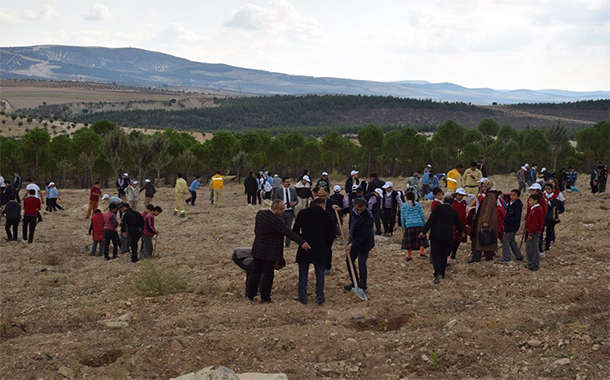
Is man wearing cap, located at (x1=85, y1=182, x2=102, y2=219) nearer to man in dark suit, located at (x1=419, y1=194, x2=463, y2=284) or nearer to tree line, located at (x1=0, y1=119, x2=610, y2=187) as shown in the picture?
man in dark suit, located at (x1=419, y1=194, x2=463, y2=284)

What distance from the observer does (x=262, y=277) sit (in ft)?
28.7

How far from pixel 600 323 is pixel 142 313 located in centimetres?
625

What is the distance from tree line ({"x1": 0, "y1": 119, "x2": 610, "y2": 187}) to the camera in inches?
1640

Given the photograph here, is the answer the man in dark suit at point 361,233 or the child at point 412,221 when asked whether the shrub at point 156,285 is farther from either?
the child at point 412,221

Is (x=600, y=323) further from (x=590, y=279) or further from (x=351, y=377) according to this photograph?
(x=351, y=377)

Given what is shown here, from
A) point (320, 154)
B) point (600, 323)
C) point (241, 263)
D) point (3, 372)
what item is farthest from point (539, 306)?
point (320, 154)

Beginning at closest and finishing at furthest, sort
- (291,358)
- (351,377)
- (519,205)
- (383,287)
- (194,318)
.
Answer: (351,377), (291,358), (194,318), (383,287), (519,205)

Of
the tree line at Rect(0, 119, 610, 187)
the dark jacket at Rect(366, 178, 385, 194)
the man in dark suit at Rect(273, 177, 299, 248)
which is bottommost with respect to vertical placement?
the tree line at Rect(0, 119, 610, 187)

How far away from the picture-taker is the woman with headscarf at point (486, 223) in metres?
10.5

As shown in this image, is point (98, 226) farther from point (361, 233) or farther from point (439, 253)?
point (439, 253)

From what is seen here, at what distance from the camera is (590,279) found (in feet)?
30.7

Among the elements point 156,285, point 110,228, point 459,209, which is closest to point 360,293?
point 459,209

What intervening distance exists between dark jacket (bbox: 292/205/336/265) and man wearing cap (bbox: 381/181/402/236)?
540cm

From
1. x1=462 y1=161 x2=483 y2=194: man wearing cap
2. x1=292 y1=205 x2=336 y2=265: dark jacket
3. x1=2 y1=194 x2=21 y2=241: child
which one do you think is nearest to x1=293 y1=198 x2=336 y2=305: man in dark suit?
x1=292 y1=205 x2=336 y2=265: dark jacket
